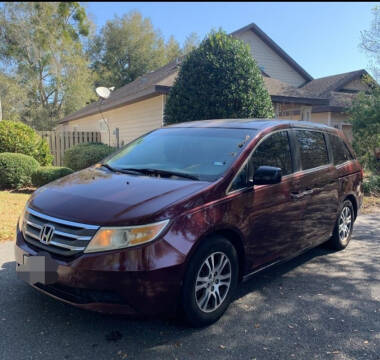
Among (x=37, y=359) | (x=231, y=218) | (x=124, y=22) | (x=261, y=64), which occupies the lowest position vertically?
(x=37, y=359)

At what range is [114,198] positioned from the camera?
9.93 feet

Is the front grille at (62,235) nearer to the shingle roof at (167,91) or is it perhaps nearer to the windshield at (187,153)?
the windshield at (187,153)

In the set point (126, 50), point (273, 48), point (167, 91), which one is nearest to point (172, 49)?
point (126, 50)

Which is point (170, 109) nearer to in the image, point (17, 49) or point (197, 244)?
point (197, 244)

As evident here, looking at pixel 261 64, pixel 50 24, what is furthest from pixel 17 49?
pixel 261 64

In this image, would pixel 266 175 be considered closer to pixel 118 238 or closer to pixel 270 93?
pixel 118 238

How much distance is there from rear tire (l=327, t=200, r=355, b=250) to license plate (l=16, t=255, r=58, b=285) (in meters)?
3.83

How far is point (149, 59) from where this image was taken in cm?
4156

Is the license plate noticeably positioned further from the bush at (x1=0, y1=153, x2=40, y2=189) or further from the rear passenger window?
the bush at (x1=0, y1=153, x2=40, y2=189)

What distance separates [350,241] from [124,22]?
137 feet

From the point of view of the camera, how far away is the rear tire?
205 inches

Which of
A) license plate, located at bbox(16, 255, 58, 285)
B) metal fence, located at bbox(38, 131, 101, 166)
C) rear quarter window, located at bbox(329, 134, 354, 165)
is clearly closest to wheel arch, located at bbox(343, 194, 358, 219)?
rear quarter window, located at bbox(329, 134, 354, 165)

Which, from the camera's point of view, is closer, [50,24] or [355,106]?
[355,106]

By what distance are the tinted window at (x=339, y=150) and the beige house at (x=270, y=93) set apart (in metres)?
6.30
